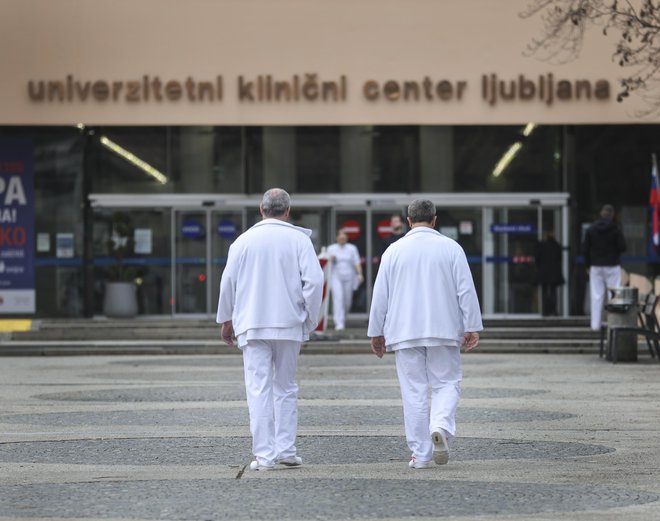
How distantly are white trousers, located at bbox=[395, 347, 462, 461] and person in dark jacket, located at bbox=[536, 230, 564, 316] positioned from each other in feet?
65.3

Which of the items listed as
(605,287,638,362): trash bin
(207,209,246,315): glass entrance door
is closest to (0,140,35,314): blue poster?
(207,209,246,315): glass entrance door

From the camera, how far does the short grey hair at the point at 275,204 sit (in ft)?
31.9

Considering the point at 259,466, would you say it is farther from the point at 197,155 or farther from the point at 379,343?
the point at 197,155

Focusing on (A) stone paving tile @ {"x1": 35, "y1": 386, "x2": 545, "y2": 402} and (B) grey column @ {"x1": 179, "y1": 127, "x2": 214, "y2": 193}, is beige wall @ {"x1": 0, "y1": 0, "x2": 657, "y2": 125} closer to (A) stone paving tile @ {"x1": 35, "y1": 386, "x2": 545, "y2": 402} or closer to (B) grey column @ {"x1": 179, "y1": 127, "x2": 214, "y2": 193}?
(B) grey column @ {"x1": 179, "y1": 127, "x2": 214, "y2": 193}

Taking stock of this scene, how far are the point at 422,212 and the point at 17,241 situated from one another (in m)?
21.5

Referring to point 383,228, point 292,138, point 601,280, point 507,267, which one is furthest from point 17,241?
point 601,280

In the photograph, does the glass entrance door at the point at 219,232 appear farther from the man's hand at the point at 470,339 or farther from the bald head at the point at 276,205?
the man's hand at the point at 470,339

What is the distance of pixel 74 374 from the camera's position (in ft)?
59.7

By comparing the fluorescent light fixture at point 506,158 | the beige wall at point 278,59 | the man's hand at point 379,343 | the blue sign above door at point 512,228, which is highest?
the beige wall at point 278,59

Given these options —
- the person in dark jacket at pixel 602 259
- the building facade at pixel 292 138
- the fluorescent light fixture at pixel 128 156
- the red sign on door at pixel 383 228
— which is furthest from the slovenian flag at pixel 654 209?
the fluorescent light fixture at pixel 128 156

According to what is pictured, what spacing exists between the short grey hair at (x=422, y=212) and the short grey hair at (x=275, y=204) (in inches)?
34.4

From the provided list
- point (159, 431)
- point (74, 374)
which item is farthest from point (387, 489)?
point (74, 374)

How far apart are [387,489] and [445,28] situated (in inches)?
888

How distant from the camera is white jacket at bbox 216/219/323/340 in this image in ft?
31.0
